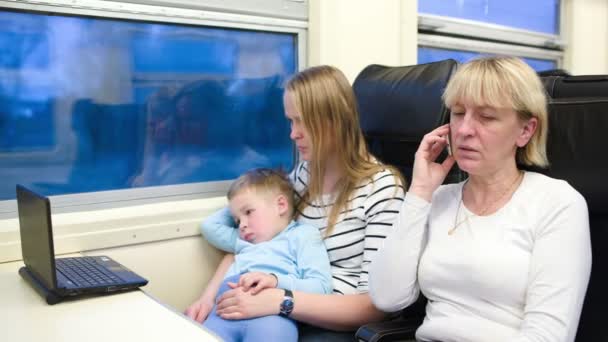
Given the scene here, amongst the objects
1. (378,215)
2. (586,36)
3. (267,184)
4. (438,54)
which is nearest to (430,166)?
(378,215)

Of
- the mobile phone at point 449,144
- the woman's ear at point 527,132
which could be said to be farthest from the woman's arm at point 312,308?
the woman's ear at point 527,132

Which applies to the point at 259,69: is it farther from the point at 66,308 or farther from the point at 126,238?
the point at 66,308

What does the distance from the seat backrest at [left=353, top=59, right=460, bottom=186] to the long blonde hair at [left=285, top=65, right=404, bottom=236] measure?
0.40 feet

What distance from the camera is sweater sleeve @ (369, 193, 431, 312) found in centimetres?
138

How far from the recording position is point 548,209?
48.9 inches

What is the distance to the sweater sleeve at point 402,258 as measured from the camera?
138cm

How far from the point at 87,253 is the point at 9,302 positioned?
0.46 meters

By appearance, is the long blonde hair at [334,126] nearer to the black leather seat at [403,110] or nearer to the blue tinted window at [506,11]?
the black leather seat at [403,110]

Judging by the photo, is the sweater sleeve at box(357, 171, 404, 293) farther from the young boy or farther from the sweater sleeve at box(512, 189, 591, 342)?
the sweater sleeve at box(512, 189, 591, 342)

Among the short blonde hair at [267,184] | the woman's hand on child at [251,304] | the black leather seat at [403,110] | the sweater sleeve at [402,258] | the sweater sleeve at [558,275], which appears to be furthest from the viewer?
the short blonde hair at [267,184]

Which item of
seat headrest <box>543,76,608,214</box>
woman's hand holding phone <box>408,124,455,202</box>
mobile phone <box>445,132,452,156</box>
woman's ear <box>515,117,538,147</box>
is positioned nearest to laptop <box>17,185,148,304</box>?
woman's hand holding phone <box>408,124,455,202</box>

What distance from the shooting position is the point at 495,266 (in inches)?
49.3

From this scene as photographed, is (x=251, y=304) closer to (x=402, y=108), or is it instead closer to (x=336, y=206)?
(x=336, y=206)

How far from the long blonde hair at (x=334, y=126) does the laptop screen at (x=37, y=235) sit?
2.36 ft
